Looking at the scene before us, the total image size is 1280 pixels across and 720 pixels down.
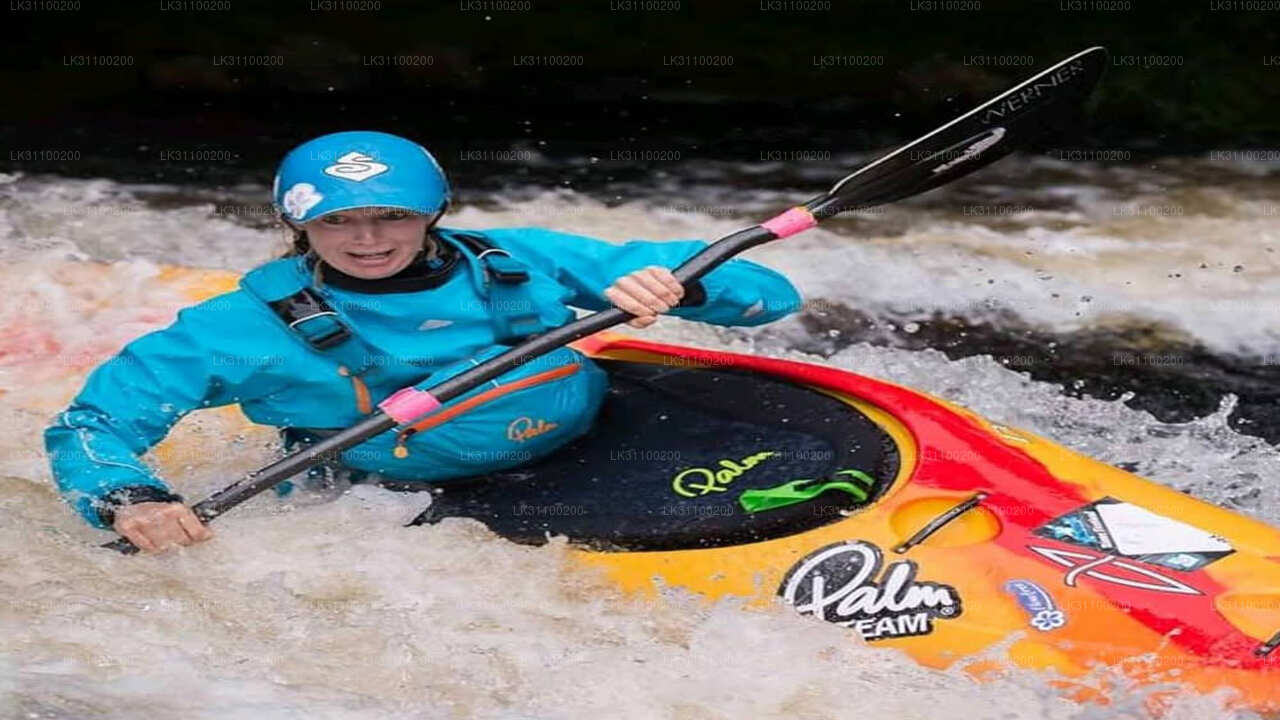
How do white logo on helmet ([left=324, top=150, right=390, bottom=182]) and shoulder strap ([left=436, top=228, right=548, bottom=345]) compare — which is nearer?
white logo on helmet ([left=324, top=150, right=390, bottom=182])

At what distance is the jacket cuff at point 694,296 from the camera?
355 cm

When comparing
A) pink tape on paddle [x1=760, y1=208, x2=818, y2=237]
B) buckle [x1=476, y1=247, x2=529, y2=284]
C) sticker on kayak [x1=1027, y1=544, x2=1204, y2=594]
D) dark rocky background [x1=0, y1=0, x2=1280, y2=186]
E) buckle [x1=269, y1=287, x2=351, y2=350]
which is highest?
pink tape on paddle [x1=760, y1=208, x2=818, y2=237]

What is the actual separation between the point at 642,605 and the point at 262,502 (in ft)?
2.83

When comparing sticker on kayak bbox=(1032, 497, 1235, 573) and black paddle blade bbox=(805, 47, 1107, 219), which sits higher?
black paddle blade bbox=(805, 47, 1107, 219)

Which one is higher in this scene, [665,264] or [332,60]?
[665,264]

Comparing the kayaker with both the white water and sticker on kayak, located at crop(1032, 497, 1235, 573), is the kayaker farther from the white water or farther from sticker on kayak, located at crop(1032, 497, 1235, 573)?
sticker on kayak, located at crop(1032, 497, 1235, 573)

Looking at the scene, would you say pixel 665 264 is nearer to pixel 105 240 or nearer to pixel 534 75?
pixel 105 240

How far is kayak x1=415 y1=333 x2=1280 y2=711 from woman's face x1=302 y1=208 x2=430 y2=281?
46 centimetres

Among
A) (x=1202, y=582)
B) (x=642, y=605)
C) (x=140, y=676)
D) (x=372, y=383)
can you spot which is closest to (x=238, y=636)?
(x=140, y=676)

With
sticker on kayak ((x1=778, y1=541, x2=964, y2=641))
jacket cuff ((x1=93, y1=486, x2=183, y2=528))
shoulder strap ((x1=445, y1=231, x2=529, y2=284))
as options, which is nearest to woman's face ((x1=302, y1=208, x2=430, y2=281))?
shoulder strap ((x1=445, y1=231, x2=529, y2=284))

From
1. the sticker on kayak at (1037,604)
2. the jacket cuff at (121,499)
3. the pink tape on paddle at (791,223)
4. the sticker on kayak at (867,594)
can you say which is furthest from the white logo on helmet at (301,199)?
the sticker on kayak at (1037,604)

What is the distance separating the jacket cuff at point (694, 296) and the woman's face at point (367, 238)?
1.78 ft

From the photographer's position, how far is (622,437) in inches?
141

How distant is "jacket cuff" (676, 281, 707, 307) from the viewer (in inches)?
140
